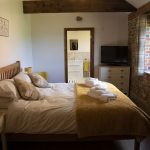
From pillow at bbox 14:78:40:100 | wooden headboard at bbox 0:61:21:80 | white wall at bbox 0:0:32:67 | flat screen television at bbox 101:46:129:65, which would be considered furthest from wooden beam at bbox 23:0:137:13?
pillow at bbox 14:78:40:100

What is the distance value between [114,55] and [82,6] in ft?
5.65

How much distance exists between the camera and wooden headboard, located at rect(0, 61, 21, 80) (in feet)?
12.1

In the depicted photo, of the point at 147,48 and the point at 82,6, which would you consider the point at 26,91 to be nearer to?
the point at 82,6

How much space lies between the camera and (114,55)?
20.3 feet

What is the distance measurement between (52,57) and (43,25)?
100cm

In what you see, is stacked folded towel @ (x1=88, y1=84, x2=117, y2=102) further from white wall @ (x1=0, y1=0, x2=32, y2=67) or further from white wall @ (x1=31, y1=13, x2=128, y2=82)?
white wall @ (x1=31, y1=13, x2=128, y2=82)

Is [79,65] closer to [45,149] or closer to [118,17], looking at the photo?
[118,17]

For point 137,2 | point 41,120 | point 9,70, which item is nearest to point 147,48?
point 137,2

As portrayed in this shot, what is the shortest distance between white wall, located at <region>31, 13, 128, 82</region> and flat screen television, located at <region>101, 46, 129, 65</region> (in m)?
0.24

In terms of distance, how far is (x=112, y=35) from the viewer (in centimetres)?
636

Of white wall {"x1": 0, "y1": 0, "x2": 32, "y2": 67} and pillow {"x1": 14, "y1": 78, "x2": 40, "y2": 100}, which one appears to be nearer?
pillow {"x1": 14, "y1": 78, "x2": 40, "y2": 100}

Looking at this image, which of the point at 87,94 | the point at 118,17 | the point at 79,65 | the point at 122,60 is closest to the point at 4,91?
the point at 87,94

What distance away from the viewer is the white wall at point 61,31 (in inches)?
248

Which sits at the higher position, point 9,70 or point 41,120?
point 9,70
